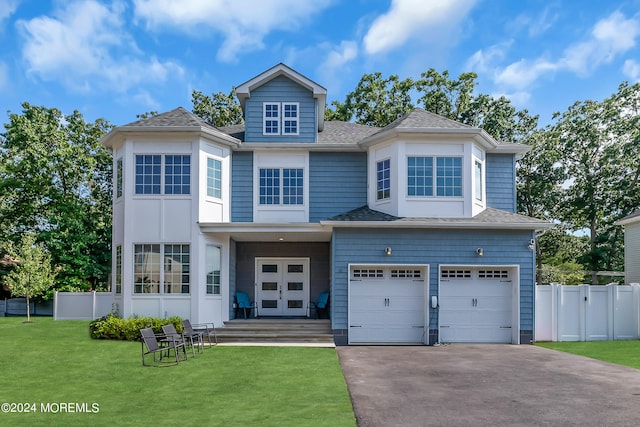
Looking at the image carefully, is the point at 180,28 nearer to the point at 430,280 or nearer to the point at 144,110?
the point at 430,280

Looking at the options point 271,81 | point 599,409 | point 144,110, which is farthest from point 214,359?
point 144,110

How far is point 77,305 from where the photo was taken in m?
23.7

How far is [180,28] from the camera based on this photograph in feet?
55.7

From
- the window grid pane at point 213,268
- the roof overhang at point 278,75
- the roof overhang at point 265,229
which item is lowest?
the window grid pane at point 213,268

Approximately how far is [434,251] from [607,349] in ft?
16.9

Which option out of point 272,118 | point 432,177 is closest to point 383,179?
point 432,177

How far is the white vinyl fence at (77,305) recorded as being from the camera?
23422 mm

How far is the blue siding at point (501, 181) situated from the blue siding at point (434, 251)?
7.06ft

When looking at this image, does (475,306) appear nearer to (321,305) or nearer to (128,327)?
(321,305)

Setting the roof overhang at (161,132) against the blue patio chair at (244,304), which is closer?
the roof overhang at (161,132)

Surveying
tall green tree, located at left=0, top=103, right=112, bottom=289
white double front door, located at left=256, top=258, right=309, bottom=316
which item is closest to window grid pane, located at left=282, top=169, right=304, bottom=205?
white double front door, located at left=256, top=258, right=309, bottom=316

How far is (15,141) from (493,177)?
24.6m

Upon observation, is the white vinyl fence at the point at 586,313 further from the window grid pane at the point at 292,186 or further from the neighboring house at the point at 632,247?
the window grid pane at the point at 292,186

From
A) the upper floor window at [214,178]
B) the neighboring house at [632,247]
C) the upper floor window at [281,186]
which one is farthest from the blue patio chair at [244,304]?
the neighboring house at [632,247]
